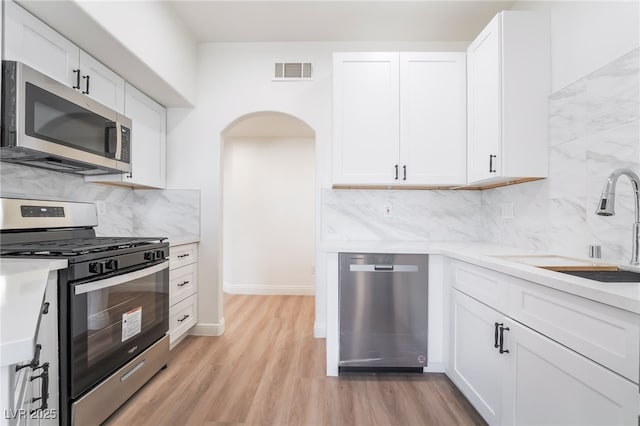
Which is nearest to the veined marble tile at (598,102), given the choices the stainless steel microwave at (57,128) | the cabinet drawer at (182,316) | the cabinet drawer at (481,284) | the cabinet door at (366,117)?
the cabinet drawer at (481,284)

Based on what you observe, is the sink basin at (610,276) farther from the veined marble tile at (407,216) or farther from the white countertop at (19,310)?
the white countertop at (19,310)

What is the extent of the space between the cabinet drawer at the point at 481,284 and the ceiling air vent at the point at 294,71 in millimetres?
2071

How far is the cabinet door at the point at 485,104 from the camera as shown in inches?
80.2

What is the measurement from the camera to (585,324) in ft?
3.34

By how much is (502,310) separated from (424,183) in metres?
1.21

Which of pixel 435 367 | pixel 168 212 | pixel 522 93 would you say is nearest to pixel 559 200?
pixel 522 93

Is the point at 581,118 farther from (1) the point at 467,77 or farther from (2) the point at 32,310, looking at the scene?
(2) the point at 32,310

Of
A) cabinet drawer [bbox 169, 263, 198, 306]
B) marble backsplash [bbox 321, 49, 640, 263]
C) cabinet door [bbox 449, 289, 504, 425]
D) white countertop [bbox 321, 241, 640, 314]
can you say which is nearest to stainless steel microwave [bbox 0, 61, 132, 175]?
cabinet drawer [bbox 169, 263, 198, 306]

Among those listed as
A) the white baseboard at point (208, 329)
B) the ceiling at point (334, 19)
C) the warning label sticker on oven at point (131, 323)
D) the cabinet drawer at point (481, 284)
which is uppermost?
the ceiling at point (334, 19)

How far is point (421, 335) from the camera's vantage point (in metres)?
2.16

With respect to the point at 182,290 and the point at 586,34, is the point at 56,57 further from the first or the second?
the point at 586,34

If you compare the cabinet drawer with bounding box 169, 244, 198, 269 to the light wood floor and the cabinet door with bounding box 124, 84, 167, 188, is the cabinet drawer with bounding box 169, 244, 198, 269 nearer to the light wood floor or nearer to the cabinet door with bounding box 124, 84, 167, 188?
the cabinet door with bounding box 124, 84, 167, 188

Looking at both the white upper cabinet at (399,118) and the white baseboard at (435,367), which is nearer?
the white baseboard at (435,367)

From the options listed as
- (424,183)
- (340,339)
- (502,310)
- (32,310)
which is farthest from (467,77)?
(32,310)
